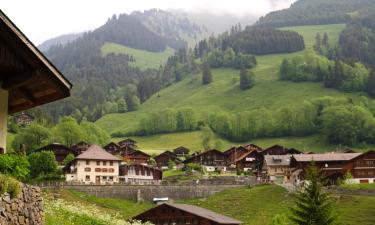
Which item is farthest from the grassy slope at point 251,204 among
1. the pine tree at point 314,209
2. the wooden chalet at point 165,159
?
the wooden chalet at point 165,159

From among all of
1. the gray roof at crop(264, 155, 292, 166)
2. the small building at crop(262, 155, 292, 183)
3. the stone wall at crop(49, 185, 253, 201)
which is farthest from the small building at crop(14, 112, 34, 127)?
the stone wall at crop(49, 185, 253, 201)

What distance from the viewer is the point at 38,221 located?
13820mm

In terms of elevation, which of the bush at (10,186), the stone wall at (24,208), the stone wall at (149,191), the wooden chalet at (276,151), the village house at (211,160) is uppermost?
the wooden chalet at (276,151)

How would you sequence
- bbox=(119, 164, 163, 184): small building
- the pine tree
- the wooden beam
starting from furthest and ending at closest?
bbox=(119, 164, 163, 184): small building, the pine tree, the wooden beam

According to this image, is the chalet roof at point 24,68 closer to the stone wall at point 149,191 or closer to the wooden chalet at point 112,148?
the stone wall at point 149,191

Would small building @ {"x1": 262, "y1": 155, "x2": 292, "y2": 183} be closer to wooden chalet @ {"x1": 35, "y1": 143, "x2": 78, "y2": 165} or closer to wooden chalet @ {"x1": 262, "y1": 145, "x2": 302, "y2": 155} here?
wooden chalet @ {"x1": 262, "y1": 145, "x2": 302, "y2": 155}

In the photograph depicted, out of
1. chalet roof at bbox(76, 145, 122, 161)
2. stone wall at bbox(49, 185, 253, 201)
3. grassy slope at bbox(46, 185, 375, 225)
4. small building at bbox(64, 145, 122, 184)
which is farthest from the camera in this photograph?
chalet roof at bbox(76, 145, 122, 161)

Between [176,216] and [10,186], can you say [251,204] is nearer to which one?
[176,216]

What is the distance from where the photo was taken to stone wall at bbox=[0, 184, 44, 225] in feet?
40.5

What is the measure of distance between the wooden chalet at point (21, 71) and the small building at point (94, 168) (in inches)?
4282

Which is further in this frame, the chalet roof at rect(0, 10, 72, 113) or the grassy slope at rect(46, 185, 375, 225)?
the grassy slope at rect(46, 185, 375, 225)

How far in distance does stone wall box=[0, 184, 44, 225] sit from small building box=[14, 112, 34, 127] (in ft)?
586

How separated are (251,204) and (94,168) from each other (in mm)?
38242

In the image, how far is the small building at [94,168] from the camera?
123 metres
